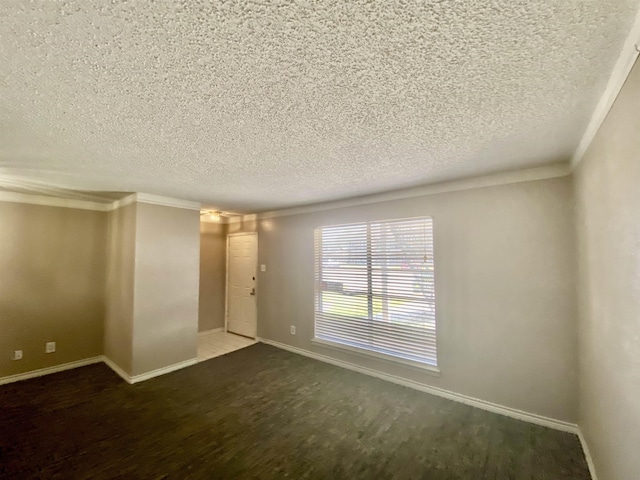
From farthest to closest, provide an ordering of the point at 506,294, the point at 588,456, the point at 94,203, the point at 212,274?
the point at 212,274
the point at 94,203
the point at 506,294
the point at 588,456

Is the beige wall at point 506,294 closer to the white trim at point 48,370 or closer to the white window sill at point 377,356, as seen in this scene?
the white window sill at point 377,356

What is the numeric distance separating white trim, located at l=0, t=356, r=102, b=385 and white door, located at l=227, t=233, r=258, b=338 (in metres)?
2.20

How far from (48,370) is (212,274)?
105 inches

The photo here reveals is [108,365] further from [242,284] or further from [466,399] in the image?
[466,399]

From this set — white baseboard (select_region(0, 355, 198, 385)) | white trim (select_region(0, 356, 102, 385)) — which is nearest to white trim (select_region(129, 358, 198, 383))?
white baseboard (select_region(0, 355, 198, 385))

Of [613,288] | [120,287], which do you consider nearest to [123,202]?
[120,287]

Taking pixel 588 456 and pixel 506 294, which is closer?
pixel 588 456

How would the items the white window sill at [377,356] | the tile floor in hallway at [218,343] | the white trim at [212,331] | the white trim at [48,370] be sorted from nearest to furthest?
1. the white window sill at [377,356]
2. the white trim at [48,370]
3. the tile floor in hallway at [218,343]
4. the white trim at [212,331]

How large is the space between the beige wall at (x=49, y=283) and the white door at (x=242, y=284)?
2127 millimetres

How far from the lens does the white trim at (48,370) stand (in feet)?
11.2

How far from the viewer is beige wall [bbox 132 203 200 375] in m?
3.52

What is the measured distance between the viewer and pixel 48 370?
12.1ft

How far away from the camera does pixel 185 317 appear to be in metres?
3.98

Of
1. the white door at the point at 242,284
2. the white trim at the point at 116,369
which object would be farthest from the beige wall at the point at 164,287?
the white door at the point at 242,284
